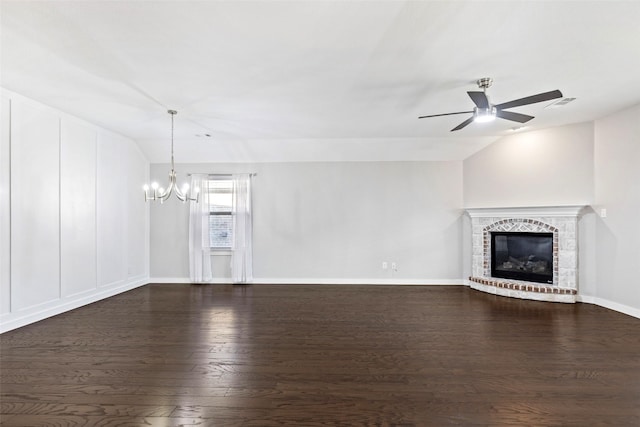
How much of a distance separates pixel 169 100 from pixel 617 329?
19.7ft

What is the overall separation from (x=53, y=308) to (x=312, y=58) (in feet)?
15.3

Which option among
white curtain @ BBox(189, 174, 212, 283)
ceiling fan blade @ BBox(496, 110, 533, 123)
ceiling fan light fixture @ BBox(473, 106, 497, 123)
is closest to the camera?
ceiling fan light fixture @ BBox(473, 106, 497, 123)

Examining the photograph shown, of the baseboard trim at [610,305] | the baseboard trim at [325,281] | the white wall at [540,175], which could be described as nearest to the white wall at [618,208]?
the baseboard trim at [610,305]

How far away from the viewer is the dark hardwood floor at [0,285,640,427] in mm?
1956

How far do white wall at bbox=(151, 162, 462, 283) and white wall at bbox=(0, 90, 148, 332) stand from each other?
2.92ft

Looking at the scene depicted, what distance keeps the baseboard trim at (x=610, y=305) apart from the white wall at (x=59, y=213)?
7.73 m

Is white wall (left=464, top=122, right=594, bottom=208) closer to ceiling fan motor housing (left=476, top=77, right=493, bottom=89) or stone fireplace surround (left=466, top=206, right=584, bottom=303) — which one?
stone fireplace surround (left=466, top=206, right=584, bottom=303)

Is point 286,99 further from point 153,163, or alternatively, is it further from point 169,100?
point 153,163

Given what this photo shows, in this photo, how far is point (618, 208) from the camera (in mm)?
Result: 4051

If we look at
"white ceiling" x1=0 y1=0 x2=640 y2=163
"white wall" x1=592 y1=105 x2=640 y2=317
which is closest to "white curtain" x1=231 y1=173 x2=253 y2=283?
"white ceiling" x1=0 y1=0 x2=640 y2=163

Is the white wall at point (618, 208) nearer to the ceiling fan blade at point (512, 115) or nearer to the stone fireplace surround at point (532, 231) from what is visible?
the stone fireplace surround at point (532, 231)

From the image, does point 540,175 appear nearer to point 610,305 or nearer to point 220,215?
point 610,305

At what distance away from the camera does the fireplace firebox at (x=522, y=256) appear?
15.8ft

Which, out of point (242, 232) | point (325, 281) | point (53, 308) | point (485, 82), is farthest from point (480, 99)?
point (53, 308)
